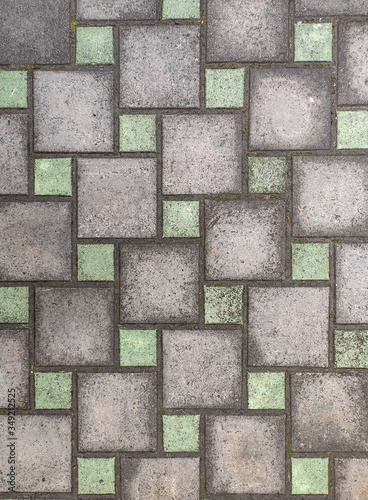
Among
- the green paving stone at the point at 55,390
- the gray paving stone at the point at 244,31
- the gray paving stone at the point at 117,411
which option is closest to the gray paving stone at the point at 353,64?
the gray paving stone at the point at 244,31

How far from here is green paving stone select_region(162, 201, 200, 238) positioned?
167 cm

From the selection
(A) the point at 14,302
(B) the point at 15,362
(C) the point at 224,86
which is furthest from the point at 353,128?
(B) the point at 15,362

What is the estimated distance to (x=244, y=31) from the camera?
5.41 feet

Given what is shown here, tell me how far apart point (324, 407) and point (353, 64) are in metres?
1.56

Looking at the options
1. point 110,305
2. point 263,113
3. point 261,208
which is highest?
point 263,113

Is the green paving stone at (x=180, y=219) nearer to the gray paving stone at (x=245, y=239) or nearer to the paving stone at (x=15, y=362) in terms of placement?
the gray paving stone at (x=245, y=239)

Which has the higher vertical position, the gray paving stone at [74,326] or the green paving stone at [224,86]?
the green paving stone at [224,86]

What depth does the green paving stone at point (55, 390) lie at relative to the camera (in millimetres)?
1685

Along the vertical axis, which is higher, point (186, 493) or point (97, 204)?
point (97, 204)

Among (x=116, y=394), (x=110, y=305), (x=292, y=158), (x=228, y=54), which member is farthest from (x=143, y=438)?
(x=228, y=54)

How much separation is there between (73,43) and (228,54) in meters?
0.70

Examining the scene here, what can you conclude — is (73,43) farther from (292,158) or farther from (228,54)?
(292,158)

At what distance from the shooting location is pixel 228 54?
5.41 ft

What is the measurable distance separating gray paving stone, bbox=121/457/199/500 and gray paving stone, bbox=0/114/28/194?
1.36 m
